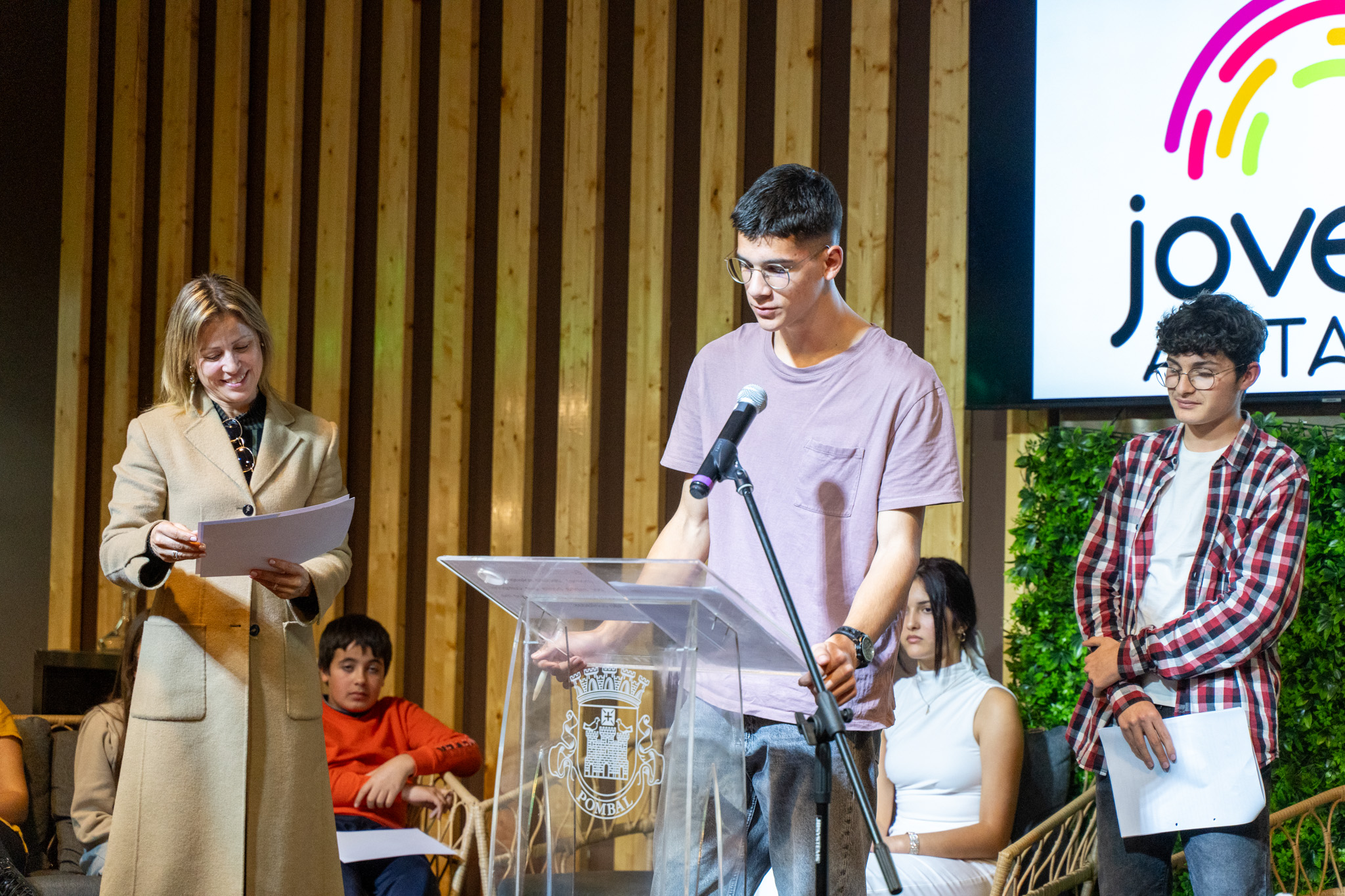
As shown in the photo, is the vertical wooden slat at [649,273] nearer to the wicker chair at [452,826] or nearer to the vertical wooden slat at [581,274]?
the vertical wooden slat at [581,274]

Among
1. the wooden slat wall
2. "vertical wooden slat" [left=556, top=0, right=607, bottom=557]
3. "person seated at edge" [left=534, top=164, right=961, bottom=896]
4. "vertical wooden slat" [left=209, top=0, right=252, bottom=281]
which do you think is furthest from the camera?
"vertical wooden slat" [left=209, top=0, right=252, bottom=281]

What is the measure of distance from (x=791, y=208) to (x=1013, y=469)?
2.22m

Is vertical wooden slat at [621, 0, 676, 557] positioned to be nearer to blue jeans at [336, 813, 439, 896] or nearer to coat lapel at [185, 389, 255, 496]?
blue jeans at [336, 813, 439, 896]

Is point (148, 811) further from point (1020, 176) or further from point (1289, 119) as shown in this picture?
point (1289, 119)

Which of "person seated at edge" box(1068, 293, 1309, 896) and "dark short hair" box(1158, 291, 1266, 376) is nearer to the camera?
"person seated at edge" box(1068, 293, 1309, 896)

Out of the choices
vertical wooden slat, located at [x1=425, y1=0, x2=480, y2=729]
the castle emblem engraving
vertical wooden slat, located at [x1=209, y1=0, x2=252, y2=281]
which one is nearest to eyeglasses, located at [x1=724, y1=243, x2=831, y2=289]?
the castle emblem engraving

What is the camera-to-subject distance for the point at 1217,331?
2.72m

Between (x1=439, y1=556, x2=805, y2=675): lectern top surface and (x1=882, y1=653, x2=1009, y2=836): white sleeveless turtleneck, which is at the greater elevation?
(x1=439, y1=556, x2=805, y2=675): lectern top surface

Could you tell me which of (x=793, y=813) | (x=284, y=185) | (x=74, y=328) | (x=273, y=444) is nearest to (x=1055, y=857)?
(x=793, y=813)

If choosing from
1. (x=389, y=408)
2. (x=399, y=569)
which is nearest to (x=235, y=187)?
(x=389, y=408)

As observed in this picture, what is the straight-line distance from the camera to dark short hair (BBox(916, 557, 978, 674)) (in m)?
3.57

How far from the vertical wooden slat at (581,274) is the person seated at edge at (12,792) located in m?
1.87

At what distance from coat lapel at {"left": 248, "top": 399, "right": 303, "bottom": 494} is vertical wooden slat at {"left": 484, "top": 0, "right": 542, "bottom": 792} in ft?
7.03

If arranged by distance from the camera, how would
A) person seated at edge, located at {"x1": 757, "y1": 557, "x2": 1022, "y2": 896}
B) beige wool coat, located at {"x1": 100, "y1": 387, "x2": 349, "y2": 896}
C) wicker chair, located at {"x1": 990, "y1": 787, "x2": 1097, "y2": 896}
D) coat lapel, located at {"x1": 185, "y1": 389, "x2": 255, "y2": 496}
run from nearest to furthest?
beige wool coat, located at {"x1": 100, "y1": 387, "x2": 349, "y2": 896}
coat lapel, located at {"x1": 185, "y1": 389, "x2": 255, "y2": 496}
wicker chair, located at {"x1": 990, "y1": 787, "x2": 1097, "y2": 896}
person seated at edge, located at {"x1": 757, "y1": 557, "x2": 1022, "y2": 896}
